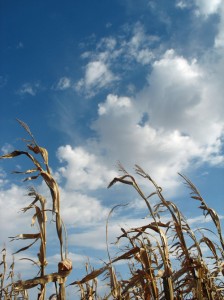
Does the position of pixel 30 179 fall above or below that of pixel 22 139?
below

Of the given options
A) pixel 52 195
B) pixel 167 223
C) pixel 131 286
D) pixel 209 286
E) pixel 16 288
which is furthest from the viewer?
pixel 167 223

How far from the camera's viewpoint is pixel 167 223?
313cm

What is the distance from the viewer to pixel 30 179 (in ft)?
9.89

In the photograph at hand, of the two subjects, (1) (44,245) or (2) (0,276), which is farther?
(2) (0,276)

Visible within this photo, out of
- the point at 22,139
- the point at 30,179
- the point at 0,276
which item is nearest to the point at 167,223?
the point at 30,179

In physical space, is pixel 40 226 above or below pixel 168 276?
above

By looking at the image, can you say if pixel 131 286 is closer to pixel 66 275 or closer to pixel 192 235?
pixel 66 275

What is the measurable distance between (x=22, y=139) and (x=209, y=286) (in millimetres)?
2209

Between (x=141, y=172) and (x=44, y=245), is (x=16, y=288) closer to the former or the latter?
(x=44, y=245)

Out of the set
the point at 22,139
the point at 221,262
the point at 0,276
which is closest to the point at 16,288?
the point at 22,139

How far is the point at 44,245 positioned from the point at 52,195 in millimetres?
479

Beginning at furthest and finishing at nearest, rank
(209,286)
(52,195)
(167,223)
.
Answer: (167,223) < (209,286) < (52,195)

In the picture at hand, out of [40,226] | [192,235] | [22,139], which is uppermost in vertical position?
[22,139]

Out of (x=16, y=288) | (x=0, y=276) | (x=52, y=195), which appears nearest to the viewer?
(x=16, y=288)
